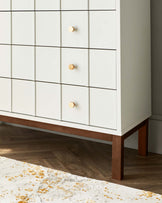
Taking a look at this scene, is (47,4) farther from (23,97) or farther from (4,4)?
(23,97)

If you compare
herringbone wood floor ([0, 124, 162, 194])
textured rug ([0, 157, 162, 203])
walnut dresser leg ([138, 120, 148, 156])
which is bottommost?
textured rug ([0, 157, 162, 203])

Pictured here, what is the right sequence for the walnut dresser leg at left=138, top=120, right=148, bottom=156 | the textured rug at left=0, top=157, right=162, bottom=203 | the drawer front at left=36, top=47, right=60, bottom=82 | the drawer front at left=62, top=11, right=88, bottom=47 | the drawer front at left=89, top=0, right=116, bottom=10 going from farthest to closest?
the walnut dresser leg at left=138, top=120, right=148, bottom=156
the drawer front at left=36, top=47, right=60, bottom=82
the drawer front at left=62, top=11, right=88, bottom=47
the drawer front at left=89, top=0, right=116, bottom=10
the textured rug at left=0, top=157, right=162, bottom=203

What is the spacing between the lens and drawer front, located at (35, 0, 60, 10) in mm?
2033

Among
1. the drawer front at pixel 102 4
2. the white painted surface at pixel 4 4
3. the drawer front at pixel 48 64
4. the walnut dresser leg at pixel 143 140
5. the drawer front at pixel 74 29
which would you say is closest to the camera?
the drawer front at pixel 102 4

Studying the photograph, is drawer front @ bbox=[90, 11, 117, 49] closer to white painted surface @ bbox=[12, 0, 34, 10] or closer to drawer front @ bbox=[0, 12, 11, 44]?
white painted surface @ bbox=[12, 0, 34, 10]

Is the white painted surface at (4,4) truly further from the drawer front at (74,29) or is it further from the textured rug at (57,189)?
the textured rug at (57,189)

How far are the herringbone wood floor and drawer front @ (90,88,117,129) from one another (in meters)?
0.31

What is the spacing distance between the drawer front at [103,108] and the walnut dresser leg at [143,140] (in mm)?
417

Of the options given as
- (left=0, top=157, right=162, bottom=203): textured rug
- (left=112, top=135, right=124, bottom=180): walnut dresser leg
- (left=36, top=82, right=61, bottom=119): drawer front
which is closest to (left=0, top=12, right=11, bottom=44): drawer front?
(left=36, top=82, right=61, bottom=119): drawer front

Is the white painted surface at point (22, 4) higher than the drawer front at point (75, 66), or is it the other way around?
the white painted surface at point (22, 4)

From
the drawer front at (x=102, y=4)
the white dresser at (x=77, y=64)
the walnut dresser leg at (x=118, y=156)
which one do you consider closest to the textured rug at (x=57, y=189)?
the walnut dresser leg at (x=118, y=156)

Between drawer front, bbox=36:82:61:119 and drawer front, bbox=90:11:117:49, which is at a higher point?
drawer front, bbox=90:11:117:49

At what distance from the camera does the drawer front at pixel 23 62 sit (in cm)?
218

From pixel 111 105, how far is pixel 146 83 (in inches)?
16.2
